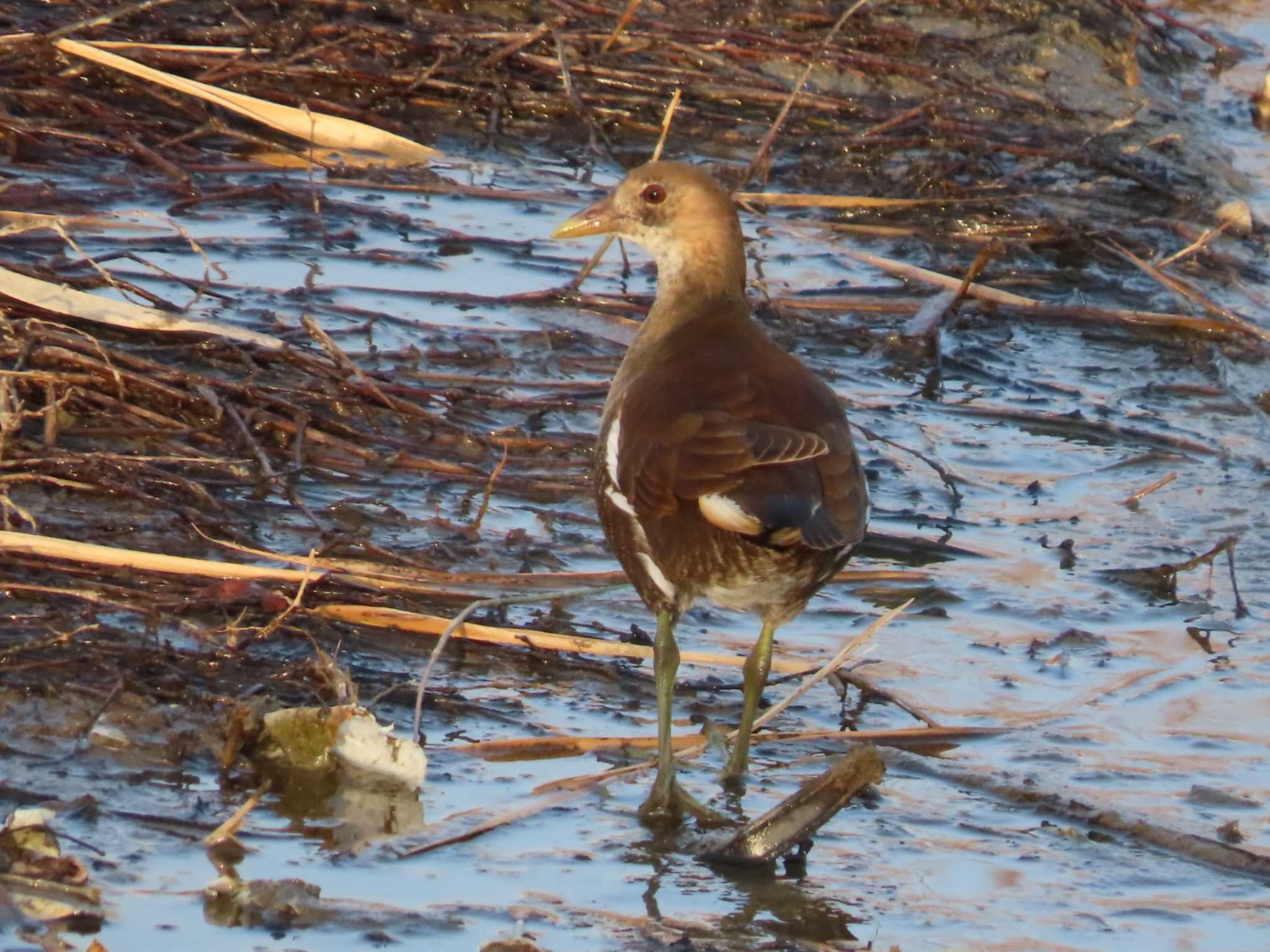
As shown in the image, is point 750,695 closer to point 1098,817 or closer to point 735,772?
point 735,772

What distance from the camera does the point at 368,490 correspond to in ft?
15.8

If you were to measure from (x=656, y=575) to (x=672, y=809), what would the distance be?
47cm

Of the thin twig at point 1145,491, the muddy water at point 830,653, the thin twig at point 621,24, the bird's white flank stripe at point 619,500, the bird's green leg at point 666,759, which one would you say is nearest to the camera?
the muddy water at point 830,653

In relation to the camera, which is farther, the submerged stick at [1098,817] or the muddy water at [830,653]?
the submerged stick at [1098,817]

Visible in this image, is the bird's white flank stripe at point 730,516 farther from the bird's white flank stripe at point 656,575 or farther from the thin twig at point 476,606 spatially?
the thin twig at point 476,606

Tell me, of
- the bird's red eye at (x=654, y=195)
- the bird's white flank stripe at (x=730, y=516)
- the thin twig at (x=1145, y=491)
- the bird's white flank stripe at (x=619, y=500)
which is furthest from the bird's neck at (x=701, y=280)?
the thin twig at (x=1145, y=491)

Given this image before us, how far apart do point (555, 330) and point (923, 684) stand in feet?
6.51

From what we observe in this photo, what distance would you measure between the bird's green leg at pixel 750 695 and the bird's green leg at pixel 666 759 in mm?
127

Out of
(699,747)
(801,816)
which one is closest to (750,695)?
(699,747)

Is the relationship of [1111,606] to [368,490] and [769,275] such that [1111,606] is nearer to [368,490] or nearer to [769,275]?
[368,490]

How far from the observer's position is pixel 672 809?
3.58m

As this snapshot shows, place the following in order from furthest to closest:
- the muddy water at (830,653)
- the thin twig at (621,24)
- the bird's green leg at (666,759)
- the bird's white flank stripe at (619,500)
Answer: the thin twig at (621,24), the bird's white flank stripe at (619,500), the bird's green leg at (666,759), the muddy water at (830,653)

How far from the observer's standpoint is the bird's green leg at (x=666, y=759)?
3.57 m

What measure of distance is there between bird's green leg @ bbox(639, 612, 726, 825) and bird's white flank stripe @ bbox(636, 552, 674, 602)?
57 mm
